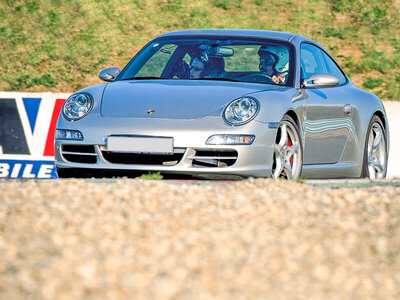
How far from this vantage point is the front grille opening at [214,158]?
739 centimetres

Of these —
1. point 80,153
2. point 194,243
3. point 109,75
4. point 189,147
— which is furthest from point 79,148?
point 194,243

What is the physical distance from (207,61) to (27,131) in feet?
14.2

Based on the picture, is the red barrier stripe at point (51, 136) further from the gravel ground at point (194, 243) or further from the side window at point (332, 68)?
the gravel ground at point (194, 243)

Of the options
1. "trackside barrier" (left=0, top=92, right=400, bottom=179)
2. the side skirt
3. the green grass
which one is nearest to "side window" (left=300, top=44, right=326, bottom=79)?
the side skirt

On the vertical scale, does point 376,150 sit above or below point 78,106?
below

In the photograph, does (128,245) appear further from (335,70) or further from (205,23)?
(205,23)

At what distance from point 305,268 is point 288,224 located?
33.2 inches

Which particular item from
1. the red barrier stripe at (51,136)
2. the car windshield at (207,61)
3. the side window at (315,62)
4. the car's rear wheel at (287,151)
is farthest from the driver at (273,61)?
the red barrier stripe at (51,136)

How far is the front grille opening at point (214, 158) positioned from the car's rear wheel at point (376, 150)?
8.55 feet

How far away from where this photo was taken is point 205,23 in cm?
2027

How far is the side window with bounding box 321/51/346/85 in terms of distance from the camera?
32.2ft

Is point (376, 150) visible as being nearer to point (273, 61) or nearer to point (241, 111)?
point (273, 61)

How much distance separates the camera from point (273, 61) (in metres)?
8.80

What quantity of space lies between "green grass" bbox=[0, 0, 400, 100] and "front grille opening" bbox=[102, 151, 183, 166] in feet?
33.9
